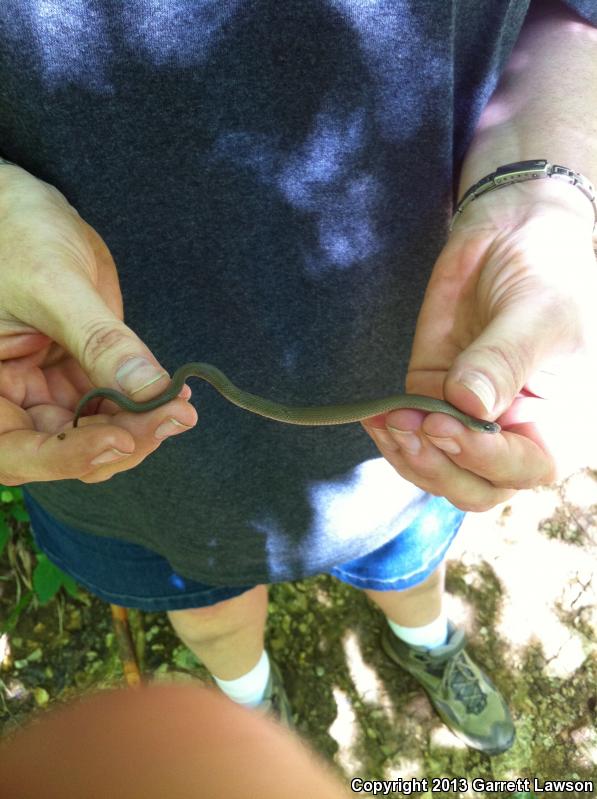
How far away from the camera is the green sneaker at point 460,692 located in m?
3.30

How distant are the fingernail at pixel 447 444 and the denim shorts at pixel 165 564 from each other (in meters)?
1.05

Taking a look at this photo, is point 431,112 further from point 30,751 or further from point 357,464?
point 30,751

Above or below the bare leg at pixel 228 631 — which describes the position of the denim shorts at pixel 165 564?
above

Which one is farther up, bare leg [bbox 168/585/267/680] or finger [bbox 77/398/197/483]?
finger [bbox 77/398/197/483]

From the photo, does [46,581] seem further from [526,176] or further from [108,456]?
[526,176]

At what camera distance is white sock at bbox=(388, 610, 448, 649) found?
132 inches

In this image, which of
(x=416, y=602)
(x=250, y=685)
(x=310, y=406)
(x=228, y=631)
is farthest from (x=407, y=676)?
(x=310, y=406)

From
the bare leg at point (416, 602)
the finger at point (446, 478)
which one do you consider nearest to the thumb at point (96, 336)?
the finger at point (446, 478)

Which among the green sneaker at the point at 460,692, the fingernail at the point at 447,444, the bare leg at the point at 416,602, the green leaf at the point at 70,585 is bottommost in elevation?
the green sneaker at the point at 460,692

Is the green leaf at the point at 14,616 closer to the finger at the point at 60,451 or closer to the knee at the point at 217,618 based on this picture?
the knee at the point at 217,618

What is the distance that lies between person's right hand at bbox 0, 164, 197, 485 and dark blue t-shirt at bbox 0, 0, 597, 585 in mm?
208

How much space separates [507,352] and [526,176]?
2.29ft

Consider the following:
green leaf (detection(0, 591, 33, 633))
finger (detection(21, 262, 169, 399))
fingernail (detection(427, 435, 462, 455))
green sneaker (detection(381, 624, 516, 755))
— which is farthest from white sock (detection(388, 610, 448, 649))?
finger (detection(21, 262, 169, 399))

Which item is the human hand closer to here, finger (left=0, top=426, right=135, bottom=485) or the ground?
finger (left=0, top=426, right=135, bottom=485)
